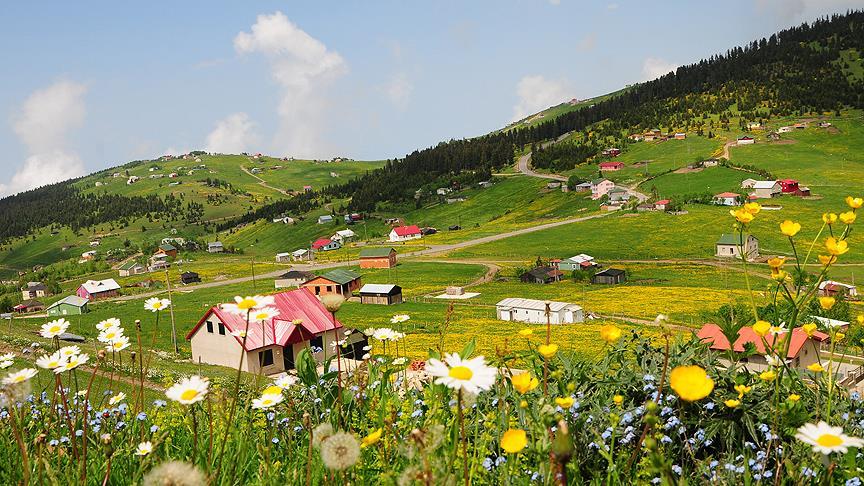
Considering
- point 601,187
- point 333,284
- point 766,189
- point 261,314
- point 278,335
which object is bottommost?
point 766,189

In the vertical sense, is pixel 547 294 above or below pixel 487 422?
below

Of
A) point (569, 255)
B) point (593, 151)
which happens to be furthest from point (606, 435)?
point (593, 151)

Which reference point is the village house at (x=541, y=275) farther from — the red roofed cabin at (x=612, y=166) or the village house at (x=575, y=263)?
the red roofed cabin at (x=612, y=166)

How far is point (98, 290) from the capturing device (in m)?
108

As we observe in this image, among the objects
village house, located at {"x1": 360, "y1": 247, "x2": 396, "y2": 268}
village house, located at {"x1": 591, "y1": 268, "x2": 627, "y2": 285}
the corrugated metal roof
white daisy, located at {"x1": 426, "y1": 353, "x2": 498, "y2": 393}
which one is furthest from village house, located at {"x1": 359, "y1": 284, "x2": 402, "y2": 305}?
white daisy, located at {"x1": 426, "y1": 353, "x2": 498, "y2": 393}

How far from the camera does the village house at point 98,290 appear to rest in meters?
107

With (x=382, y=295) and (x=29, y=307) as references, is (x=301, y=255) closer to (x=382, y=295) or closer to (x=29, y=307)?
(x=29, y=307)

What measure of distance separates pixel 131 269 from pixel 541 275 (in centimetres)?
11543

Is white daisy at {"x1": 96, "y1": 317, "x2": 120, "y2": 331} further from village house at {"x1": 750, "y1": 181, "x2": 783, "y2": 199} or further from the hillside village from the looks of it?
village house at {"x1": 750, "y1": 181, "x2": 783, "y2": 199}


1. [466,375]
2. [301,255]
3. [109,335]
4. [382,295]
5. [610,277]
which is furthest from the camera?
[301,255]

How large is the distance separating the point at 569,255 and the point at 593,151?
107 metres

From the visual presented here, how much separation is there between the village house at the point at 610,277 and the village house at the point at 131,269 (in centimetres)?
11910

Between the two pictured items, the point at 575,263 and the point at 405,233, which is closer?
the point at 575,263

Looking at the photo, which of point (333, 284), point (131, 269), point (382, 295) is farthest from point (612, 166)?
point (131, 269)
